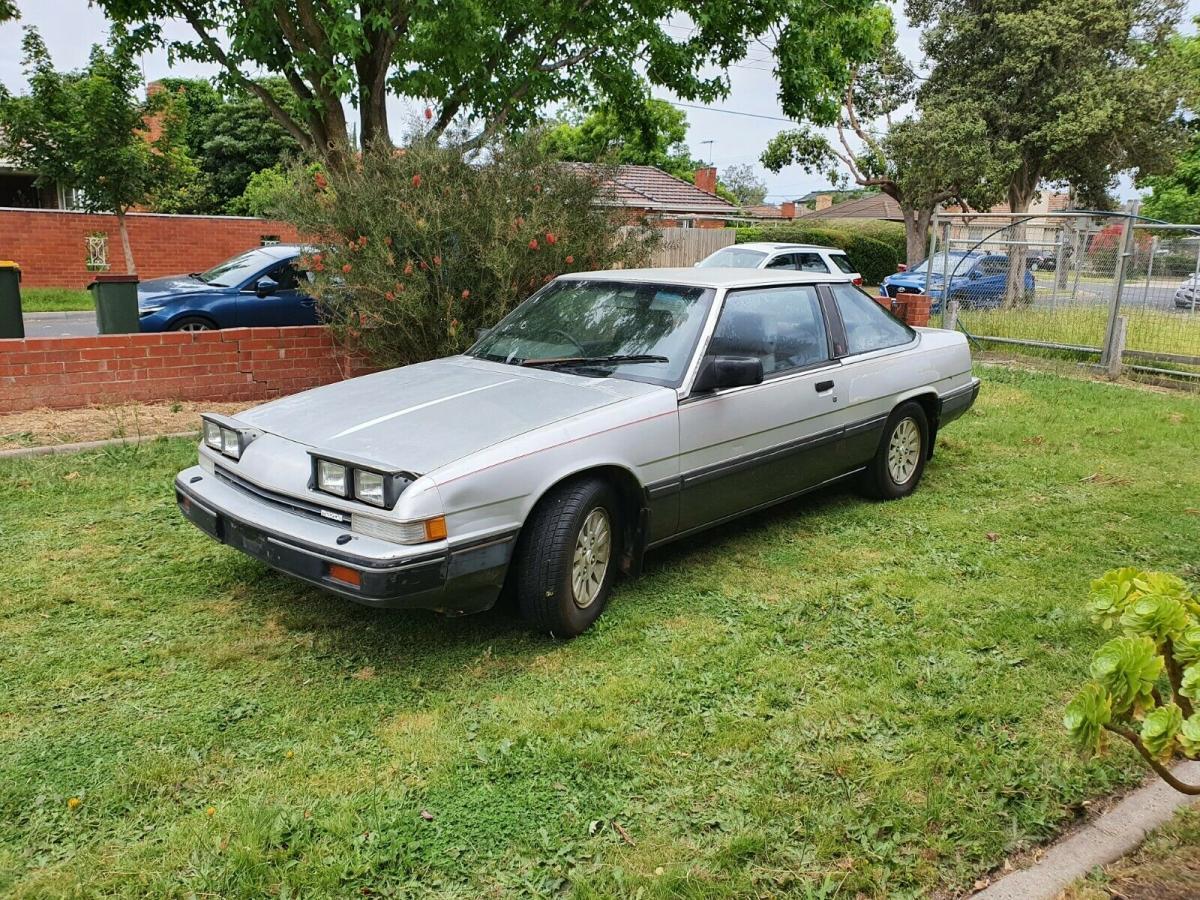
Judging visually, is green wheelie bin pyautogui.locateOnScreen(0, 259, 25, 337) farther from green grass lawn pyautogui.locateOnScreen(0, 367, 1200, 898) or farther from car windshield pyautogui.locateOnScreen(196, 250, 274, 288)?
green grass lawn pyautogui.locateOnScreen(0, 367, 1200, 898)

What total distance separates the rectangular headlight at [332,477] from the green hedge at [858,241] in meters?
26.1

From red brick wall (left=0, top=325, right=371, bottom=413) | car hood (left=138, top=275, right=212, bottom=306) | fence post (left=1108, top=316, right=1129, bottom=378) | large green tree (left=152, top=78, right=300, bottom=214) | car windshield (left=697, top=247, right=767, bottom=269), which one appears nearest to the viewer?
red brick wall (left=0, top=325, right=371, bottom=413)

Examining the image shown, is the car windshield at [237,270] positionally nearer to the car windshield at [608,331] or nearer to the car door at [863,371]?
the car windshield at [608,331]

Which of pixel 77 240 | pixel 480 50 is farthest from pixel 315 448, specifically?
pixel 77 240

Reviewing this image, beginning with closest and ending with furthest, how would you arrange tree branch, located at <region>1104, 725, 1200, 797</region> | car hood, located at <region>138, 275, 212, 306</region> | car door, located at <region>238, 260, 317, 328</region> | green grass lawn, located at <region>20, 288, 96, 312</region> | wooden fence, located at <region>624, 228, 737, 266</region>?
tree branch, located at <region>1104, 725, 1200, 797</region>, car hood, located at <region>138, 275, 212, 306</region>, car door, located at <region>238, 260, 317, 328</region>, green grass lawn, located at <region>20, 288, 96, 312</region>, wooden fence, located at <region>624, 228, 737, 266</region>

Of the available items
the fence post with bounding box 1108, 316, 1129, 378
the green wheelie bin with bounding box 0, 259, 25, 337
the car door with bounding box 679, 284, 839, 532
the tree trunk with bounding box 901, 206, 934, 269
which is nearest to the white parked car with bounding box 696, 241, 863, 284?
the fence post with bounding box 1108, 316, 1129, 378

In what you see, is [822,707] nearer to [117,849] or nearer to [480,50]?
[117,849]

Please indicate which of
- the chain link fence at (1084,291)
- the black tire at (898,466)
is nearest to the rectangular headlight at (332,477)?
the black tire at (898,466)

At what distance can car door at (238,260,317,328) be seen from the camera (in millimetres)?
10766

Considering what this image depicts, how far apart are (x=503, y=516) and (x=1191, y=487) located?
535 cm

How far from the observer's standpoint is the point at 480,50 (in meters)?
9.34

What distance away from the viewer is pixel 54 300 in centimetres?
1972

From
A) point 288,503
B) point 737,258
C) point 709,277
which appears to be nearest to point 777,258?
point 737,258

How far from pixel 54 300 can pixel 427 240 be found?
16.0 meters
